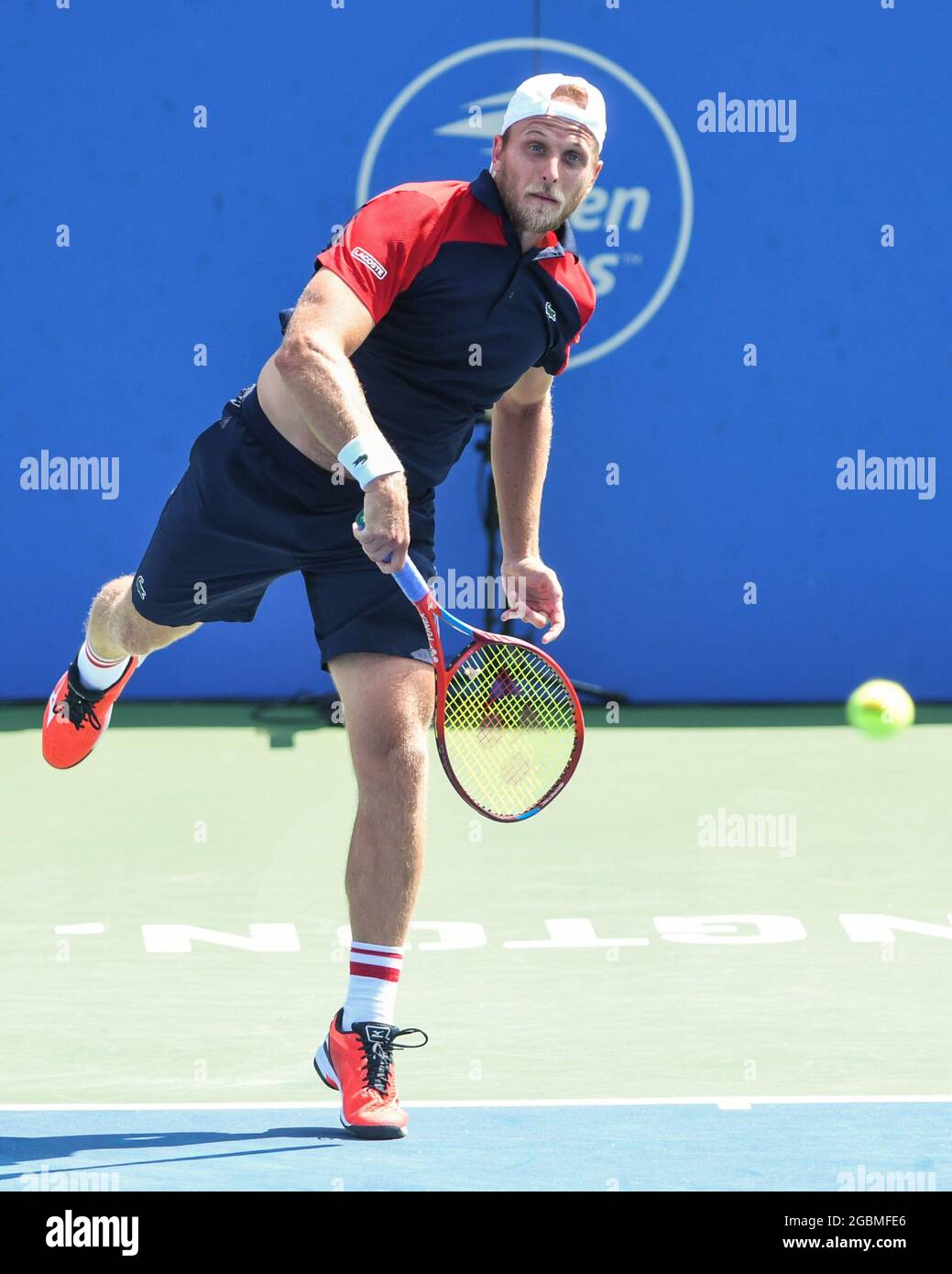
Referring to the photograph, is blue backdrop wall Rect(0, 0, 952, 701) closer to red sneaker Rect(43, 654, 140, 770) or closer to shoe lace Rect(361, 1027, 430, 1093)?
red sneaker Rect(43, 654, 140, 770)

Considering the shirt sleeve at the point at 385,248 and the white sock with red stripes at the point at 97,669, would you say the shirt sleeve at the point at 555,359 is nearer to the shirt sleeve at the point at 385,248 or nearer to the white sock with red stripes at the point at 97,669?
the shirt sleeve at the point at 385,248

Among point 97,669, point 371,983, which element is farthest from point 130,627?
point 371,983

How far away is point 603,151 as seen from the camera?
30.8 ft

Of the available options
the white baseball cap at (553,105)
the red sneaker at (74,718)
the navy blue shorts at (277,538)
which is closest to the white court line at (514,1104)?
the navy blue shorts at (277,538)

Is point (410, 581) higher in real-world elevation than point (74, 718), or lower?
higher

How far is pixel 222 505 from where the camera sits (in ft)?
13.6

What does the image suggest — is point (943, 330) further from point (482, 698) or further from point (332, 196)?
point (482, 698)

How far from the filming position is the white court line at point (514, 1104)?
148 inches

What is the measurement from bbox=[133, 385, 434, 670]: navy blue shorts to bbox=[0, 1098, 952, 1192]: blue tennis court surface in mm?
834

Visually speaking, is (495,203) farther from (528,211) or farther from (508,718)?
(508,718)

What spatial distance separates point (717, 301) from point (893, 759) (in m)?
2.39

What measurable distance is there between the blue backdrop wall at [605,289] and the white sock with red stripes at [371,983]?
5.75 m

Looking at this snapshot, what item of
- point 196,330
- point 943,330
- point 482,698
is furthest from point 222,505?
point 943,330

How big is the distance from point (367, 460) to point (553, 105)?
2.69 ft
